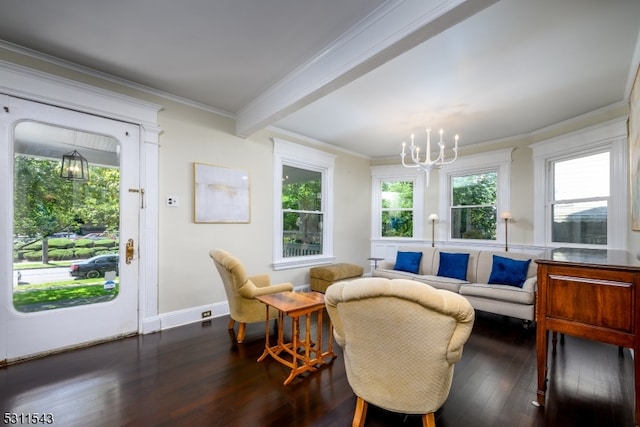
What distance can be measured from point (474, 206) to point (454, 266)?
151cm

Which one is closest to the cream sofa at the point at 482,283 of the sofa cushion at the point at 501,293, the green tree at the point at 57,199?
the sofa cushion at the point at 501,293

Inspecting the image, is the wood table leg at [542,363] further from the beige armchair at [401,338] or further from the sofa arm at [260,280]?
the sofa arm at [260,280]

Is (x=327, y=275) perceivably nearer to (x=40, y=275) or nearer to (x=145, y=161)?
(x=145, y=161)

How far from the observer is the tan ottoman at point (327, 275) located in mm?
4348

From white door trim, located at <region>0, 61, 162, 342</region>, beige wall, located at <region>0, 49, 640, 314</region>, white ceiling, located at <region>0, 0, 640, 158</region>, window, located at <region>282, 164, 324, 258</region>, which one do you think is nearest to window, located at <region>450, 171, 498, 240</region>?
beige wall, located at <region>0, 49, 640, 314</region>

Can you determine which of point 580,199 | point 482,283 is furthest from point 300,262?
point 580,199

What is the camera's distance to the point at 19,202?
8.00 feet

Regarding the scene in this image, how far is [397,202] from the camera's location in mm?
5875

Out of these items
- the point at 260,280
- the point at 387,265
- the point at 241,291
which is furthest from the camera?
the point at 387,265

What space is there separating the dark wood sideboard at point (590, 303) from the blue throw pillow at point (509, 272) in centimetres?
184

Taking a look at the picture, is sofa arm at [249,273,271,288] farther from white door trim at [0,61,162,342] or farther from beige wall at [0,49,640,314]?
white door trim at [0,61,162,342]

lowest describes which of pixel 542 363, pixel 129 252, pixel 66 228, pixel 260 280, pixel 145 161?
pixel 542 363

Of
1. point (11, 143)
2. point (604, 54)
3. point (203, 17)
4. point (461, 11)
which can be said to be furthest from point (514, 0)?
point (11, 143)

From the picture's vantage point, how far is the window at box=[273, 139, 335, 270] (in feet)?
14.0
